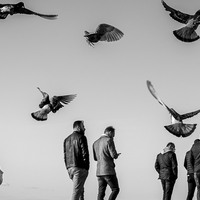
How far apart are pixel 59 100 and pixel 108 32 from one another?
6.48 ft

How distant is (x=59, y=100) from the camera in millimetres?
13070

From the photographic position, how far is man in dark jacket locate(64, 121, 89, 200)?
945 cm

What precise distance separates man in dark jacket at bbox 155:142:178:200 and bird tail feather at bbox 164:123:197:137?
0.28m

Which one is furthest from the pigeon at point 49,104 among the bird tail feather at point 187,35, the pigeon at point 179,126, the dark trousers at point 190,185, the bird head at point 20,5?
the dark trousers at point 190,185

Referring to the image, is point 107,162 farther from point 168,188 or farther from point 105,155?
point 168,188

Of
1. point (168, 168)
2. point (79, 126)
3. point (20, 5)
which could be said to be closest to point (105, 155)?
point (79, 126)

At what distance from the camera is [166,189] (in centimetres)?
1186

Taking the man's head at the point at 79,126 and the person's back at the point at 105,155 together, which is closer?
the man's head at the point at 79,126

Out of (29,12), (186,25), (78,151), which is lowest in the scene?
(78,151)

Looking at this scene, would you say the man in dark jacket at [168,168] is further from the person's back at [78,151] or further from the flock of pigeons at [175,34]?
the person's back at [78,151]

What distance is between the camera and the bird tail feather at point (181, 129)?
11.6 meters

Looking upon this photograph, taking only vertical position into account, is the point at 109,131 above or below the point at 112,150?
above

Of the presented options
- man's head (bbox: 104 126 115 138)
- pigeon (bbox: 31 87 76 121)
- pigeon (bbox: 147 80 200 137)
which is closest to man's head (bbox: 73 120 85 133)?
man's head (bbox: 104 126 115 138)

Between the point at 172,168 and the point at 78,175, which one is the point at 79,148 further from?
the point at 172,168
